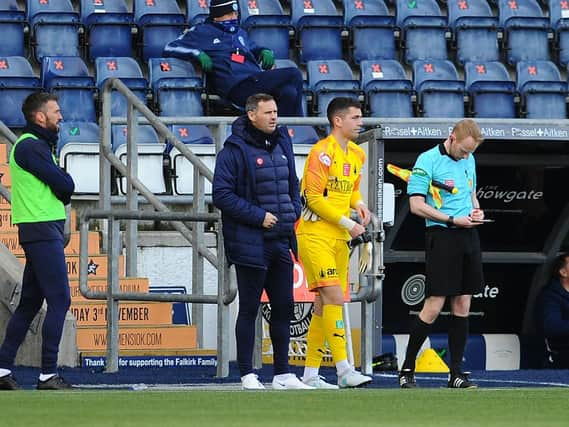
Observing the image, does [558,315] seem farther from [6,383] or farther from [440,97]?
A: [6,383]

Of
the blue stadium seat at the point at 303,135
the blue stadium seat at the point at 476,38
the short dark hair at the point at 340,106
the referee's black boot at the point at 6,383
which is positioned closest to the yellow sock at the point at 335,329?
the short dark hair at the point at 340,106

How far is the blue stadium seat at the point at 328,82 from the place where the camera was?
16.1 meters

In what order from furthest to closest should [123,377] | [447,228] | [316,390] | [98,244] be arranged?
1. [98,244]
2. [123,377]
3. [447,228]
4. [316,390]

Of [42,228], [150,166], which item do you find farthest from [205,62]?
[42,228]

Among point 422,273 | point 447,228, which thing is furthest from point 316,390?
point 422,273

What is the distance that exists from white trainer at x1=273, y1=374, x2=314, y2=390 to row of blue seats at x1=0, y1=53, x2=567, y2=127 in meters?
6.37

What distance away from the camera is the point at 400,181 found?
13.4m

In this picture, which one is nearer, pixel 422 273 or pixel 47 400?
pixel 47 400

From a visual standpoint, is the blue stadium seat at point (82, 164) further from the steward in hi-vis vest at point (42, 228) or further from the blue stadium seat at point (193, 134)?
the steward in hi-vis vest at point (42, 228)

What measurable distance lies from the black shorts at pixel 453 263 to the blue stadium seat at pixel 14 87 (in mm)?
6249

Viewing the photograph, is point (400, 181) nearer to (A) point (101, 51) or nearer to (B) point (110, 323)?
(B) point (110, 323)

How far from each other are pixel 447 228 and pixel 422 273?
4319 millimetres

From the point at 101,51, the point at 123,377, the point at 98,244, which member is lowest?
the point at 123,377

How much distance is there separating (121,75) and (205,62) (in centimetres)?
265
